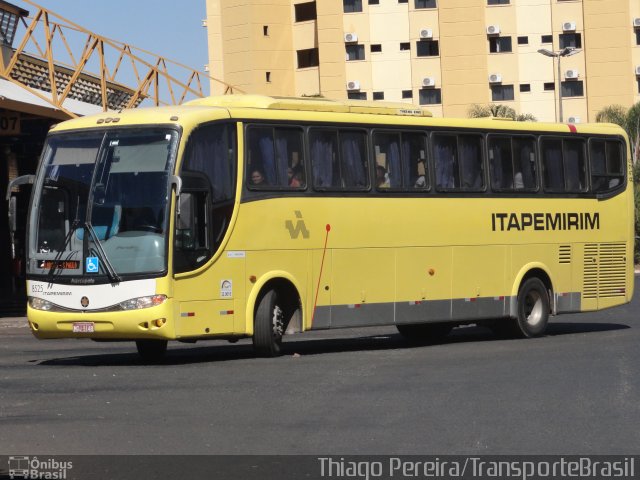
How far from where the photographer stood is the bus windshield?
61.3ft

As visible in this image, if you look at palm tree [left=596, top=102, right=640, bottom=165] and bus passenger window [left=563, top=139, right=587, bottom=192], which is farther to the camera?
palm tree [left=596, top=102, right=640, bottom=165]

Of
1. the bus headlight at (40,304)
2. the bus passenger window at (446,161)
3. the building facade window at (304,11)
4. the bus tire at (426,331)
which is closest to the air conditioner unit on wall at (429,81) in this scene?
the building facade window at (304,11)

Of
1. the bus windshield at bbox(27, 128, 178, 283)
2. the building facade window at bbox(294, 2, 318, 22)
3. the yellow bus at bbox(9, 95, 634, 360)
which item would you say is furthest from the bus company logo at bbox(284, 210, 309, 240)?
the building facade window at bbox(294, 2, 318, 22)

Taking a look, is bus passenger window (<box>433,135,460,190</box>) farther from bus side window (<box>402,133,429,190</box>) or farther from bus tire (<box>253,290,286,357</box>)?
bus tire (<box>253,290,286,357</box>)

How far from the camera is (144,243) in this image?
18.7 metres

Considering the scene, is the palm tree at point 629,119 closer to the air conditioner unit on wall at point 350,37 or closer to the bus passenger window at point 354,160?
the air conditioner unit on wall at point 350,37

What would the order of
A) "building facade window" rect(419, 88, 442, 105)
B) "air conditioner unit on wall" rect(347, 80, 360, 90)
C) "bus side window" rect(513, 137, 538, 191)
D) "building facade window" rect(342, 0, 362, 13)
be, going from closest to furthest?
"bus side window" rect(513, 137, 538, 191)
"building facade window" rect(419, 88, 442, 105)
"air conditioner unit on wall" rect(347, 80, 360, 90)
"building facade window" rect(342, 0, 362, 13)

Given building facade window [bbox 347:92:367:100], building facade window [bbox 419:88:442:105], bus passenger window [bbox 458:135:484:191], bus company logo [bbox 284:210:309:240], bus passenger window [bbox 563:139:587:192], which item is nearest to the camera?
bus company logo [bbox 284:210:309:240]

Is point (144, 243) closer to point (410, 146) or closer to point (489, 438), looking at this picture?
point (410, 146)

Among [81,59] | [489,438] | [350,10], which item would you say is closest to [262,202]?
[489,438]

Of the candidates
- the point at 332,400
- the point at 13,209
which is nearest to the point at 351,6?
the point at 13,209
